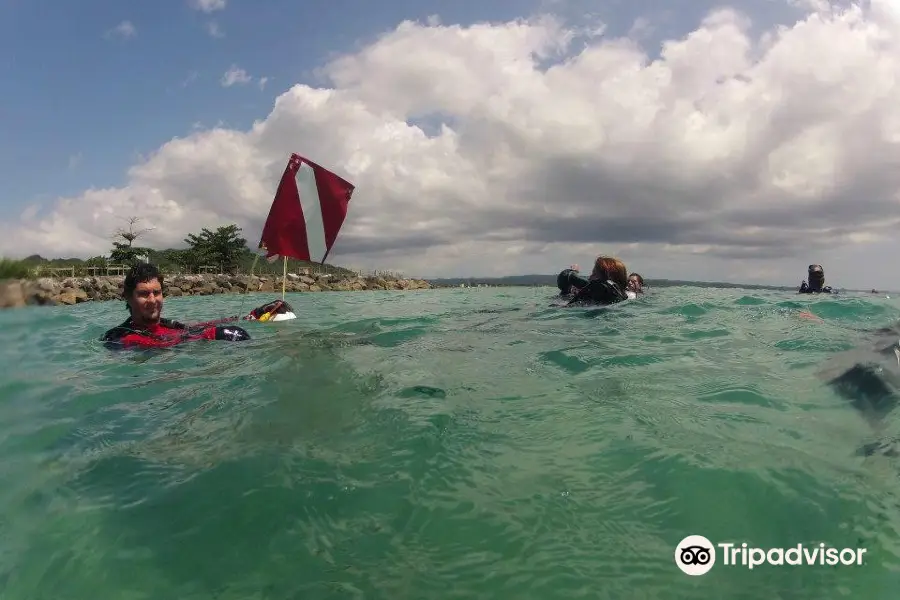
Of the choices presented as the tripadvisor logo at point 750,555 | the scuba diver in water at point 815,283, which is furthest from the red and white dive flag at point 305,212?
the scuba diver in water at point 815,283

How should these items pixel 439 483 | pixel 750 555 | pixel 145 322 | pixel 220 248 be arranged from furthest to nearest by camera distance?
pixel 220 248
pixel 145 322
pixel 439 483
pixel 750 555

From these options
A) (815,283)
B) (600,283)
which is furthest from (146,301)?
(815,283)

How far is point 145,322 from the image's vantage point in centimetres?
754

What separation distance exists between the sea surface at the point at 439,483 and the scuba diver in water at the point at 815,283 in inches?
632

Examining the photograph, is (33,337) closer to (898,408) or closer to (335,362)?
(335,362)

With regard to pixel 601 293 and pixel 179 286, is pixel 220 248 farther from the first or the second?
pixel 601 293

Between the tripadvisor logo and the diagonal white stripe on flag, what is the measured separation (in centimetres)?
806

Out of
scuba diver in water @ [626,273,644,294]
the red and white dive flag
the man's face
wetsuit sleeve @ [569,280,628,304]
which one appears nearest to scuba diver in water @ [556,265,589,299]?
wetsuit sleeve @ [569,280,628,304]

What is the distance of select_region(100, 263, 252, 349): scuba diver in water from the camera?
7.21 meters

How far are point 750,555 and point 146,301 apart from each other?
310 inches

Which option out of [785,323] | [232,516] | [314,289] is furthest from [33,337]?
[314,289]

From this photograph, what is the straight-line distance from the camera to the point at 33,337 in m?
10.2

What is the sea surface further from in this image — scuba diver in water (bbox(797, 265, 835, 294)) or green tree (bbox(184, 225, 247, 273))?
green tree (bbox(184, 225, 247, 273))

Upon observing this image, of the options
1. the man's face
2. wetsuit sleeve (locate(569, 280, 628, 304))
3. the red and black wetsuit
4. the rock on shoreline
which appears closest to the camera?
the red and black wetsuit
